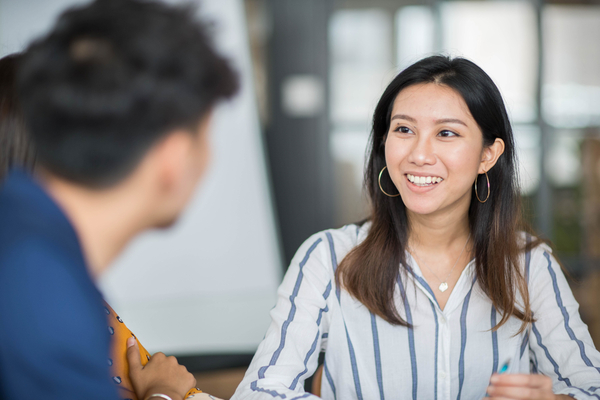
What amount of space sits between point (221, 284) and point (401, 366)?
1.72 metres

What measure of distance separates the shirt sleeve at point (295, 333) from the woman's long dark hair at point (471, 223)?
0.07 meters

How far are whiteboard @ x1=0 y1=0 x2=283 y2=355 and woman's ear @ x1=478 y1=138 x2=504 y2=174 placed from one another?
1.63 metres

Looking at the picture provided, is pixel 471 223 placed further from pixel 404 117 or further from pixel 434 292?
pixel 404 117

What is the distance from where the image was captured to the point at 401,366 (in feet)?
3.84

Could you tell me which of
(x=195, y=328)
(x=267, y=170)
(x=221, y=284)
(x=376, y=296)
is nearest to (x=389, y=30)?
(x=267, y=170)

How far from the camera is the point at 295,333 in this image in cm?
112

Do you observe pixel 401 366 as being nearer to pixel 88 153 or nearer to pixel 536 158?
pixel 88 153

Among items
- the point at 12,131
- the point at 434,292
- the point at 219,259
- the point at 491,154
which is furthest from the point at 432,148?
the point at 219,259

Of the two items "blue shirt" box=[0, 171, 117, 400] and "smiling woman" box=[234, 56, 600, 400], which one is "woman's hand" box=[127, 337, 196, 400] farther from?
"blue shirt" box=[0, 171, 117, 400]

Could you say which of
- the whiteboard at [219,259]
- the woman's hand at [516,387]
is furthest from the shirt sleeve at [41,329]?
the whiteboard at [219,259]

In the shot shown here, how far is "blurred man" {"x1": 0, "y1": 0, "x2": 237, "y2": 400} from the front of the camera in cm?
52

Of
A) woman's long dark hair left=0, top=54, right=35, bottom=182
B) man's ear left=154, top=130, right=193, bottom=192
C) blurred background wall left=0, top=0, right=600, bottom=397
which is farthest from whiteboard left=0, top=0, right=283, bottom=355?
man's ear left=154, top=130, right=193, bottom=192

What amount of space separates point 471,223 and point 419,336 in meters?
0.35

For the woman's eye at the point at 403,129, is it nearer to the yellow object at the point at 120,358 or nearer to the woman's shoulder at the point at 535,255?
the woman's shoulder at the point at 535,255
